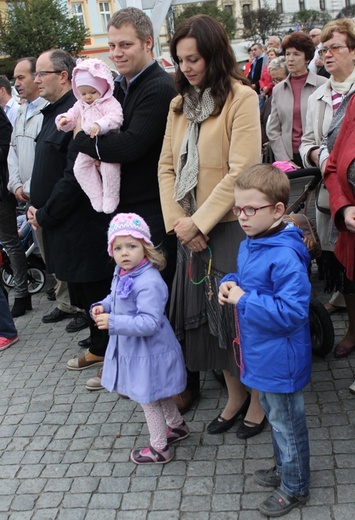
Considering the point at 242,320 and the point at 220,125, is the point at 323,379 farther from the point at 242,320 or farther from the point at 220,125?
the point at 220,125

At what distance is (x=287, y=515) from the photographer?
2.83 metres

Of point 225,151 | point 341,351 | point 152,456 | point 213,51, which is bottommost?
point 341,351

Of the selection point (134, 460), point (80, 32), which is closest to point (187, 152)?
point (134, 460)

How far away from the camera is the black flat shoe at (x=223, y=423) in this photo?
3594 millimetres

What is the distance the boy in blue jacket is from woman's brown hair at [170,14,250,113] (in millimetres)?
643

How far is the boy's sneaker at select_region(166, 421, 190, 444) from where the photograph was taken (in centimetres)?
354

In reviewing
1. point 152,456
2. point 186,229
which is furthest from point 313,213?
point 152,456

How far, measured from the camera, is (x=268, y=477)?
3.06 meters

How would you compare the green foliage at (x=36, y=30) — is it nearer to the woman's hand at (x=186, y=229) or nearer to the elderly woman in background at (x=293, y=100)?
the elderly woman in background at (x=293, y=100)

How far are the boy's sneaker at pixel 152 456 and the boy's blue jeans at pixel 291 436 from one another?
75cm

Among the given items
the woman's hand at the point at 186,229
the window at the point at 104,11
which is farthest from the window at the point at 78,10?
the woman's hand at the point at 186,229

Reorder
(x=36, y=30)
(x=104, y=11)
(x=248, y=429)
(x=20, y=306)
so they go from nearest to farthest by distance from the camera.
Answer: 1. (x=248, y=429)
2. (x=20, y=306)
3. (x=36, y=30)
4. (x=104, y=11)

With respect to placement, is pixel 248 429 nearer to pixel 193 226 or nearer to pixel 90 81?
pixel 193 226

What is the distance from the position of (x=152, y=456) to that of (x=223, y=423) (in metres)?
0.47
